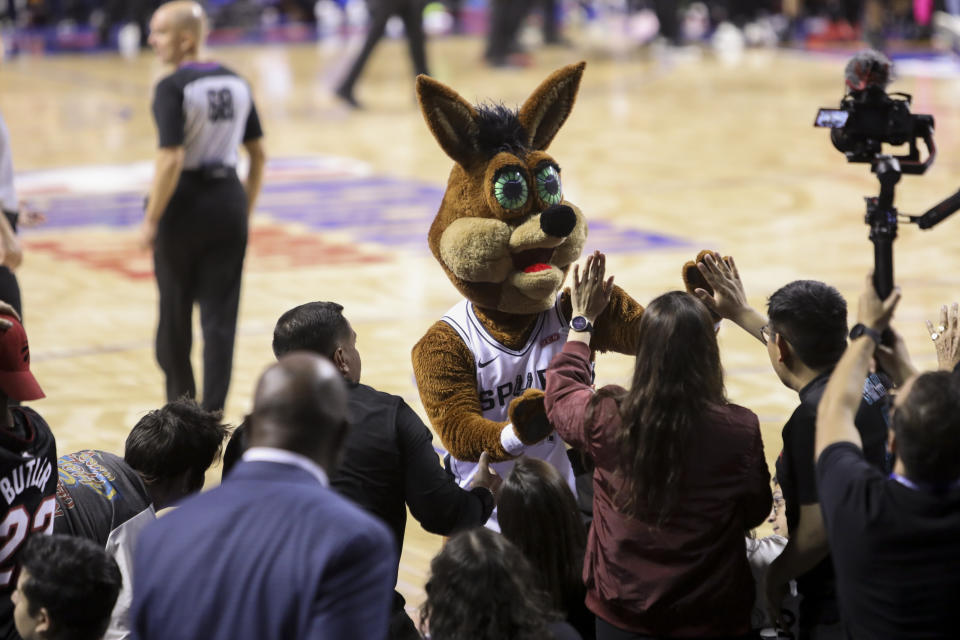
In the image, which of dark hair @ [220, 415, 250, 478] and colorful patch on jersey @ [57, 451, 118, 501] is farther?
colorful patch on jersey @ [57, 451, 118, 501]

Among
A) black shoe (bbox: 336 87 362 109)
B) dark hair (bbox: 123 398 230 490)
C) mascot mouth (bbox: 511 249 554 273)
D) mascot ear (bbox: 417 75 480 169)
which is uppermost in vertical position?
mascot ear (bbox: 417 75 480 169)

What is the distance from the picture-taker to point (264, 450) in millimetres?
2125

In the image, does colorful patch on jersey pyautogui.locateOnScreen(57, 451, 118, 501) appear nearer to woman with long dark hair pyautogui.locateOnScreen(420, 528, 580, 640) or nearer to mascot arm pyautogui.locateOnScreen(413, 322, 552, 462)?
mascot arm pyautogui.locateOnScreen(413, 322, 552, 462)

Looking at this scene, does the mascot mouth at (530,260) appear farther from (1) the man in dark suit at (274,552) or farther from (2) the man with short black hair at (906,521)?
(1) the man in dark suit at (274,552)

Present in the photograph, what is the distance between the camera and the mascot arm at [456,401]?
3.49 metres

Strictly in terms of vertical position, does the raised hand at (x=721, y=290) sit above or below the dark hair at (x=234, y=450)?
above

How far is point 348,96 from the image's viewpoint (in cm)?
1530

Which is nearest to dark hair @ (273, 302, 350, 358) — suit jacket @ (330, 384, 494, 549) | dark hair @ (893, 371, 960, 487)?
suit jacket @ (330, 384, 494, 549)

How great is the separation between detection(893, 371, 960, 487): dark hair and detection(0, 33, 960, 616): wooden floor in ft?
6.88

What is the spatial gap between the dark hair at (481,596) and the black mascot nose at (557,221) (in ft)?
4.31

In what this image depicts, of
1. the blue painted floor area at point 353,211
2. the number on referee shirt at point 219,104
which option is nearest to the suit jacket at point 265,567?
the number on referee shirt at point 219,104

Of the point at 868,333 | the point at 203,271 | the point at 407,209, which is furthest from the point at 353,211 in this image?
the point at 868,333

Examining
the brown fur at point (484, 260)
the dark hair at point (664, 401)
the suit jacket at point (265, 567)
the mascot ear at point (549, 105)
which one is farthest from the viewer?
the mascot ear at point (549, 105)

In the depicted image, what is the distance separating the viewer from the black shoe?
600 inches
